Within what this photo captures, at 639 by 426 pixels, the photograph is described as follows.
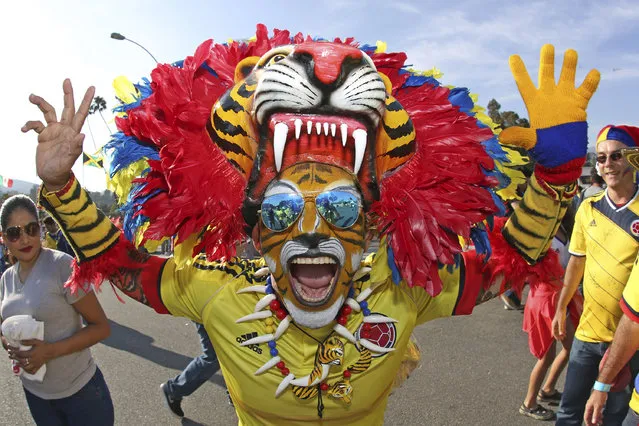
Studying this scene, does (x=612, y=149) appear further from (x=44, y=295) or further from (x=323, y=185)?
(x=44, y=295)

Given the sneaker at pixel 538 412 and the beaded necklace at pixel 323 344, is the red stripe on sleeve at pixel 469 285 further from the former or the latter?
the sneaker at pixel 538 412

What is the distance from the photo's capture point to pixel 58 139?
166cm

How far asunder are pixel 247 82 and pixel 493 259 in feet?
3.32

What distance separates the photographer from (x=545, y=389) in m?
3.93

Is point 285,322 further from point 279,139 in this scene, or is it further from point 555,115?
point 555,115

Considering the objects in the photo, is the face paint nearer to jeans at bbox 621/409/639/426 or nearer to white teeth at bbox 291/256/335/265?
white teeth at bbox 291/256/335/265

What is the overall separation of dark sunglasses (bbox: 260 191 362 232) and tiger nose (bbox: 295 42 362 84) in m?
0.34

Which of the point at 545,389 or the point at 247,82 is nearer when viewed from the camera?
the point at 247,82

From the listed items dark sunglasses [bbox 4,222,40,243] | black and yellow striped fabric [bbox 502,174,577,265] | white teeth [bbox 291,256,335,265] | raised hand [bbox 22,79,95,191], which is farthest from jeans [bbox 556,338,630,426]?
dark sunglasses [bbox 4,222,40,243]

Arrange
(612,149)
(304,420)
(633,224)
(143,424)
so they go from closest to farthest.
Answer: (304,420), (633,224), (612,149), (143,424)

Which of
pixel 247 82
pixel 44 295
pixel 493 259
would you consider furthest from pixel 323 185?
pixel 44 295

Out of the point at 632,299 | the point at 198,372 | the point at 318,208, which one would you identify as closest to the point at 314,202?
the point at 318,208

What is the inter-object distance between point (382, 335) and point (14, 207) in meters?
1.94

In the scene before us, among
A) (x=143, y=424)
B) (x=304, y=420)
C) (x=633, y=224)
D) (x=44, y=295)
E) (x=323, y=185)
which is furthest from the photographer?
(x=143, y=424)
